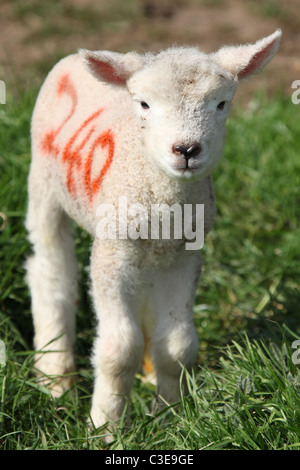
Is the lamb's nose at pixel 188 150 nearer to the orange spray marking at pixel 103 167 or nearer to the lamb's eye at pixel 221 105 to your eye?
the lamb's eye at pixel 221 105

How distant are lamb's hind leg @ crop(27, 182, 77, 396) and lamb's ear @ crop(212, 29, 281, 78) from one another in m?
1.36

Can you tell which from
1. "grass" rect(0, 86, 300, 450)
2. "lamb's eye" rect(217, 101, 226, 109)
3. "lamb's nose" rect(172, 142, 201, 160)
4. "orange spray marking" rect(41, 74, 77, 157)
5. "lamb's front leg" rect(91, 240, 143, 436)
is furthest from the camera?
"orange spray marking" rect(41, 74, 77, 157)

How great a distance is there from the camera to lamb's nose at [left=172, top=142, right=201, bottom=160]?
2.91 metres

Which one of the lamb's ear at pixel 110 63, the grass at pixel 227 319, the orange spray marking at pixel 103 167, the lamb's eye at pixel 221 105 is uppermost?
the lamb's ear at pixel 110 63

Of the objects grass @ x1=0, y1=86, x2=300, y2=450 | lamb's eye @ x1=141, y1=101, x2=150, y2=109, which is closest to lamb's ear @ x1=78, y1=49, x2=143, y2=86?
lamb's eye @ x1=141, y1=101, x2=150, y2=109

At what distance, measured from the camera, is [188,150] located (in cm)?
292

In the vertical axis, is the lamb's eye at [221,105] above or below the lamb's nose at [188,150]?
above

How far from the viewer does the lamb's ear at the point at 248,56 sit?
10.4ft

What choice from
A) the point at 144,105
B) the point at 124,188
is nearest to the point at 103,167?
the point at 124,188

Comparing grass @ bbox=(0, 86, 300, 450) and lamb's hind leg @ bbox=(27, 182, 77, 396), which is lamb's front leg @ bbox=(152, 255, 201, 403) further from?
lamb's hind leg @ bbox=(27, 182, 77, 396)

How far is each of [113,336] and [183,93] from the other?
1219mm

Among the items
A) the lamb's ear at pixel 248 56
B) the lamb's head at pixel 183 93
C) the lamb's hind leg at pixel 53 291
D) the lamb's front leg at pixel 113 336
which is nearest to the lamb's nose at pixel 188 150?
the lamb's head at pixel 183 93
